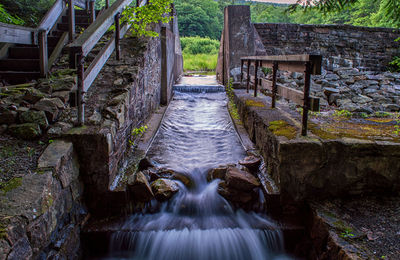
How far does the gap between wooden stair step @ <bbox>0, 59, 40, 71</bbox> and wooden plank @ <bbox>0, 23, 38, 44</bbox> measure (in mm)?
825

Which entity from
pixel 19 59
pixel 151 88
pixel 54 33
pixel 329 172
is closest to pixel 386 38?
pixel 151 88

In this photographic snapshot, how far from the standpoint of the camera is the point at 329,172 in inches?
124

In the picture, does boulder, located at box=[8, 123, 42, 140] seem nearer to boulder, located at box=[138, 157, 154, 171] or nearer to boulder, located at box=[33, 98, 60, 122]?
boulder, located at box=[33, 98, 60, 122]

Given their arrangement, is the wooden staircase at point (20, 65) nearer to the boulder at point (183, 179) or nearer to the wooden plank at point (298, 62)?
the boulder at point (183, 179)

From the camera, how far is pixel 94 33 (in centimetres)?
348

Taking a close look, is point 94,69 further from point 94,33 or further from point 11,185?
point 11,185

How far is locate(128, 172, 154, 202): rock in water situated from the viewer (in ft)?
11.0

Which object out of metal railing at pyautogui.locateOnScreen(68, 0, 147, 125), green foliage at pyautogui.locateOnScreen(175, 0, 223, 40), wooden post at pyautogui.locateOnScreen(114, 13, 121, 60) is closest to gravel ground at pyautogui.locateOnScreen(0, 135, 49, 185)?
metal railing at pyautogui.locateOnScreen(68, 0, 147, 125)

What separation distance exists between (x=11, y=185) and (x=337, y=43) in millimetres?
11987

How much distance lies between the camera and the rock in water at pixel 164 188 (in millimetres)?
3461

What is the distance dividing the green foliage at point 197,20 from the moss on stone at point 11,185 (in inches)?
1199

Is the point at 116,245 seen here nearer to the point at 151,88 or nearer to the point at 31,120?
the point at 31,120

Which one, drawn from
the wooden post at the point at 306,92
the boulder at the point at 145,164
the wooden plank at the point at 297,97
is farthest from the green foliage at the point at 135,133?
the wooden post at the point at 306,92

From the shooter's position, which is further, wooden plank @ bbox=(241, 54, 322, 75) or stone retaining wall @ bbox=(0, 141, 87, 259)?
wooden plank @ bbox=(241, 54, 322, 75)
